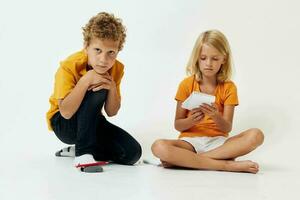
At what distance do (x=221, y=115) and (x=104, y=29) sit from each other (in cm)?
63

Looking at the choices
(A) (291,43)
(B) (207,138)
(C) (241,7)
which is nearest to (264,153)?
(B) (207,138)

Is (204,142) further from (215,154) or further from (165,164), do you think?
(165,164)

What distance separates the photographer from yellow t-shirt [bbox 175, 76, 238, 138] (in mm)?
2594

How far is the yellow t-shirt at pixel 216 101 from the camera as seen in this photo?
2.59 m

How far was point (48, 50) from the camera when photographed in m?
3.32

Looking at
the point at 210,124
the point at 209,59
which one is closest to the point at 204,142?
the point at 210,124

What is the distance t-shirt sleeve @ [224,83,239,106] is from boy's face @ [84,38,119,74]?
55cm

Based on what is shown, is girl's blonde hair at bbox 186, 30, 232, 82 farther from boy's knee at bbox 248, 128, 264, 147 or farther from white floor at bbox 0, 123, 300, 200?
white floor at bbox 0, 123, 300, 200

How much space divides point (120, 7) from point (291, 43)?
3.15 ft

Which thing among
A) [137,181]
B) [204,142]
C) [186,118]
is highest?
[186,118]

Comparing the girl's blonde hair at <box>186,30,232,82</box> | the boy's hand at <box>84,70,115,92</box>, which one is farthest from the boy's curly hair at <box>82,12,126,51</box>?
the girl's blonde hair at <box>186,30,232,82</box>

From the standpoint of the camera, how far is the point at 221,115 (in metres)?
2.54

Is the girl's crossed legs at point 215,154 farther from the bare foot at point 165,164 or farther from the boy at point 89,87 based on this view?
the boy at point 89,87

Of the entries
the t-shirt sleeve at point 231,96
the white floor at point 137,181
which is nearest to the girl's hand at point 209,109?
the t-shirt sleeve at point 231,96
